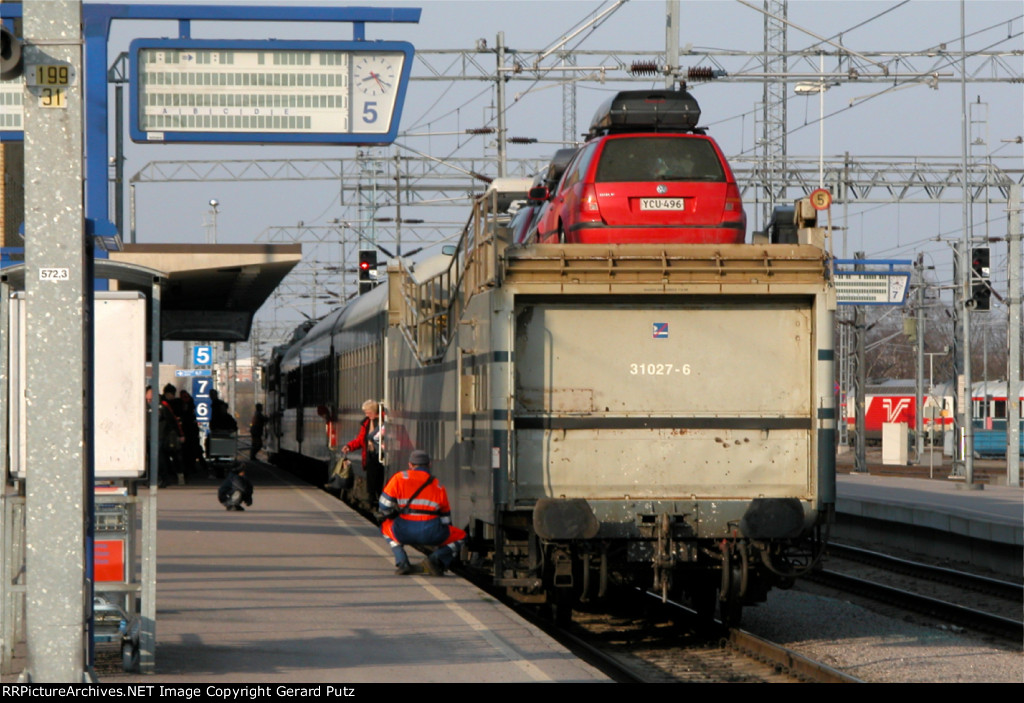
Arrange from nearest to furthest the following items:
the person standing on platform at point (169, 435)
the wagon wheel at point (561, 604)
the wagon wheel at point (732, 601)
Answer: the wagon wheel at point (732, 601) → the wagon wheel at point (561, 604) → the person standing on platform at point (169, 435)

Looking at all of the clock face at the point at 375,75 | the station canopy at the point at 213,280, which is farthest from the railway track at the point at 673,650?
the station canopy at the point at 213,280

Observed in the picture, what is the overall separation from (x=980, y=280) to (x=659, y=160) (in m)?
18.9

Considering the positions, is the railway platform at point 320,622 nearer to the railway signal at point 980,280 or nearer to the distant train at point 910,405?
the railway signal at point 980,280

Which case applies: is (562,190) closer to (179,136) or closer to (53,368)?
(179,136)

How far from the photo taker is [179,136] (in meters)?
12.4

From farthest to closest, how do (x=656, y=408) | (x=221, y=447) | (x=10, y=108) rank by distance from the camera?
1. (x=221, y=447)
2. (x=10, y=108)
3. (x=656, y=408)

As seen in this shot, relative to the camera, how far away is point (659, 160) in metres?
14.2

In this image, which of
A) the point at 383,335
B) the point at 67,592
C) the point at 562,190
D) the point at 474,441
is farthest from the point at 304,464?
the point at 67,592

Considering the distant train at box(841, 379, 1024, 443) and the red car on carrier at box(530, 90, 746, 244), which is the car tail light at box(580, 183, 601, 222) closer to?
the red car on carrier at box(530, 90, 746, 244)

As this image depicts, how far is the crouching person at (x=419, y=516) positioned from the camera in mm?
12766

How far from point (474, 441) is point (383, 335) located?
24.5 feet

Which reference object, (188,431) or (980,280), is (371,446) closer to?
(188,431)

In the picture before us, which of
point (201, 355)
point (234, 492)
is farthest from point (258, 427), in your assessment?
point (234, 492)

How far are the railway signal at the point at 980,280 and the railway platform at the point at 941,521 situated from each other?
4.00 m
